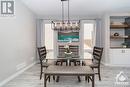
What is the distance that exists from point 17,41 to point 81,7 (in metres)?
2.81

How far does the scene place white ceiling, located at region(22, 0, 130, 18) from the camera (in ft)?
19.1

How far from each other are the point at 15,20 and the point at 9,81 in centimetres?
185

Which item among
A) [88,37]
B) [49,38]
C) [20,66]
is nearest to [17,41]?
[20,66]

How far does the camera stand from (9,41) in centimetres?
459

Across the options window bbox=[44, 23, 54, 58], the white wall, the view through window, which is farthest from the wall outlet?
the view through window

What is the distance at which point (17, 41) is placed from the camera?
522cm

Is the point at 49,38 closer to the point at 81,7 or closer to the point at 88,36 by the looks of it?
the point at 88,36

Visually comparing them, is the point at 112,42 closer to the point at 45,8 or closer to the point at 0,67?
the point at 45,8

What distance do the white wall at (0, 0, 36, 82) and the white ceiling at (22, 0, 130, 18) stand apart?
0.42 metres

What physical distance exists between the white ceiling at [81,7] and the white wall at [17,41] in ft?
1.39

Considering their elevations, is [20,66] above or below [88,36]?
below

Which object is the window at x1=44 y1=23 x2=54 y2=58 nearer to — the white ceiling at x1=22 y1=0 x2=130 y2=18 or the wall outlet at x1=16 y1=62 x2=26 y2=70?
the white ceiling at x1=22 y1=0 x2=130 y2=18

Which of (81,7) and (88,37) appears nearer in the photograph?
(81,7)

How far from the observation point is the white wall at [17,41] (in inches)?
168
